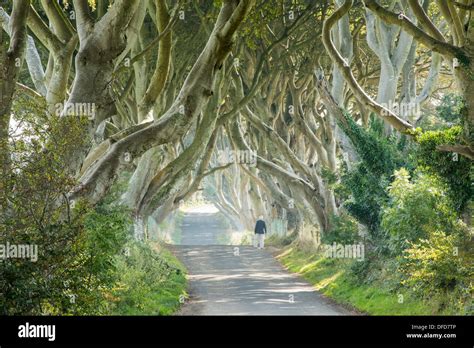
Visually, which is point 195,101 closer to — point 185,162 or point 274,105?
point 185,162

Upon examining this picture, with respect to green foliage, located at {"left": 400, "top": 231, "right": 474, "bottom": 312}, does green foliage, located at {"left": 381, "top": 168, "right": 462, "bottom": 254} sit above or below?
above

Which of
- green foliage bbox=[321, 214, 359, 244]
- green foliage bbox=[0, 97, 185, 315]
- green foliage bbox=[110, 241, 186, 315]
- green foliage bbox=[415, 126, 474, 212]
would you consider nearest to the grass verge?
green foliage bbox=[321, 214, 359, 244]

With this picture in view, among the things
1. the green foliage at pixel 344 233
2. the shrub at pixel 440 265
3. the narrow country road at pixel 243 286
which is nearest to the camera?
the shrub at pixel 440 265

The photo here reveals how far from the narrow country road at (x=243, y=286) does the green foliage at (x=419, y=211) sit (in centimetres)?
213

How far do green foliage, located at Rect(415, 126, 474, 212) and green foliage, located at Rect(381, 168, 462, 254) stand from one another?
0.26 meters

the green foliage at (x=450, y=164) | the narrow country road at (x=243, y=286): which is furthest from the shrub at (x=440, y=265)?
the narrow country road at (x=243, y=286)

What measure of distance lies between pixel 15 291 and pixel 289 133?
25.2 m

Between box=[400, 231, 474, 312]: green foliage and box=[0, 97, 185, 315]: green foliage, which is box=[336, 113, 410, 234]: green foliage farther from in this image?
box=[0, 97, 185, 315]: green foliage

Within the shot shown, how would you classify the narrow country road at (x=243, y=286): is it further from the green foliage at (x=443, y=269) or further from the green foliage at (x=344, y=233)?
the green foliage at (x=443, y=269)

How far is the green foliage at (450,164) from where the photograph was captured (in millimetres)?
15961

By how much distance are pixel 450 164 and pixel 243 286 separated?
30.2 feet

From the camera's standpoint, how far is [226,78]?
25.3 meters

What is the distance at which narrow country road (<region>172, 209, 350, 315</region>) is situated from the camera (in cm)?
1836
